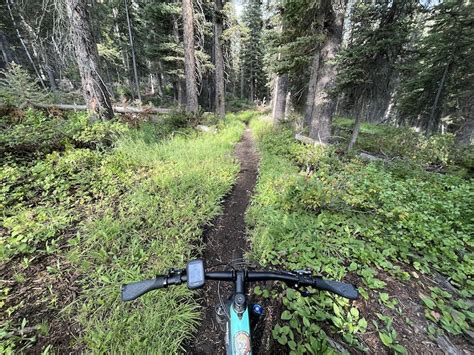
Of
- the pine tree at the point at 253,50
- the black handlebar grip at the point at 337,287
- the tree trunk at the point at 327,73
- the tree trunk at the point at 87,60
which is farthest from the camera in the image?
the pine tree at the point at 253,50

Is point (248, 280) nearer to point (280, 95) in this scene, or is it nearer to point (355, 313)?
point (355, 313)

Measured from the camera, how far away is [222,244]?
3688mm

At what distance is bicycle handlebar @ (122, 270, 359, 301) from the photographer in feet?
4.44

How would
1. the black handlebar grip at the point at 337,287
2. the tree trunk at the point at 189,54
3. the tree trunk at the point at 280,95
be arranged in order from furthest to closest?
the tree trunk at the point at 280,95
the tree trunk at the point at 189,54
the black handlebar grip at the point at 337,287

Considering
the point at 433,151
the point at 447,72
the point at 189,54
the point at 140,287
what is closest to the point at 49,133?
the point at 140,287

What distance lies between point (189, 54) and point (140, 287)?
36.5ft

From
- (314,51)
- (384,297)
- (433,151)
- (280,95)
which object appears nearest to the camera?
(384,297)

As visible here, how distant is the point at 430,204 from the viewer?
12.1 feet

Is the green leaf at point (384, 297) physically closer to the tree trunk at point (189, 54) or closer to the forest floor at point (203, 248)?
the forest floor at point (203, 248)

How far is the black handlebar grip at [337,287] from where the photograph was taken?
53.0 inches

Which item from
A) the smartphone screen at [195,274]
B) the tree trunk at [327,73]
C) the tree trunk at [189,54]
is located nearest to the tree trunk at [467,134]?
the tree trunk at [327,73]

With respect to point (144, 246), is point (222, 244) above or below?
below

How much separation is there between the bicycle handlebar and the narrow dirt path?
1.31m

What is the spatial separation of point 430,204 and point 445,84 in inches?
656
